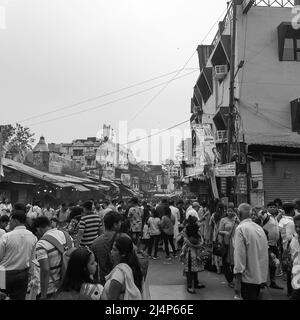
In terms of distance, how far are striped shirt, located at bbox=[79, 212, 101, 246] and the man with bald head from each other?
2.87 meters

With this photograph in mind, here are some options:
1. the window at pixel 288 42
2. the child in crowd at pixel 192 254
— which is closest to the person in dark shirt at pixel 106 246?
the child in crowd at pixel 192 254

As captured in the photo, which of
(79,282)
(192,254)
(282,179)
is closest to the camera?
(79,282)

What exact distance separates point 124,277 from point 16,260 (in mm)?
2306

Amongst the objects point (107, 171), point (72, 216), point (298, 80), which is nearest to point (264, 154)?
point (298, 80)

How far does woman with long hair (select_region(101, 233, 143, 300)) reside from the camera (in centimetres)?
380

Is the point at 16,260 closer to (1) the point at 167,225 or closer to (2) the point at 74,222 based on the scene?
(2) the point at 74,222

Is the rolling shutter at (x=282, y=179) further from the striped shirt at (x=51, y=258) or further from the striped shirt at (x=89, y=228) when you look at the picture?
the striped shirt at (x=51, y=258)

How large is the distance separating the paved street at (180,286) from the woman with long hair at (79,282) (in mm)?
4633

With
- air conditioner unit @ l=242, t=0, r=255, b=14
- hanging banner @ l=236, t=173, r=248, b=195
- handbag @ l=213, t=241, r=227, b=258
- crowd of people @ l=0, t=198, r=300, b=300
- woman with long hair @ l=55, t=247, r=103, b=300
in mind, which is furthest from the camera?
air conditioner unit @ l=242, t=0, r=255, b=14

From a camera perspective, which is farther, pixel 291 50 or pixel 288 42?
→ pixel 291 50

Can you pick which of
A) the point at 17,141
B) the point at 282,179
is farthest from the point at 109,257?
the point at 17,141

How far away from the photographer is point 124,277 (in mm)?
3904

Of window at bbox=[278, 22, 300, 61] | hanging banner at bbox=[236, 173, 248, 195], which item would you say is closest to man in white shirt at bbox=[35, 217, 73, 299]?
hanging banner at bbox=[236, 173, 248, 195]

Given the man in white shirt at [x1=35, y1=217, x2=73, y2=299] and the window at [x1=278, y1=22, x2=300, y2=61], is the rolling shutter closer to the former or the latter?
the window at [x1=278, y1=22, x2=300, y2=61]
